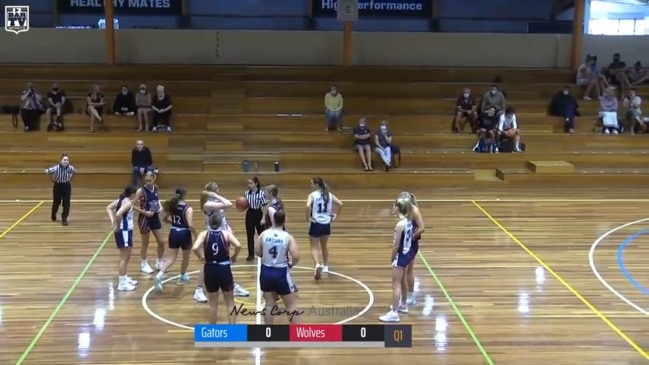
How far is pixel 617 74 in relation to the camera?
826 inches

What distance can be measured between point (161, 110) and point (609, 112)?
36.5 feet

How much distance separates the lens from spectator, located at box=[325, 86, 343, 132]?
18.1m

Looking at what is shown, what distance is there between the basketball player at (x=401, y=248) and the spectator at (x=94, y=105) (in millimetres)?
11778

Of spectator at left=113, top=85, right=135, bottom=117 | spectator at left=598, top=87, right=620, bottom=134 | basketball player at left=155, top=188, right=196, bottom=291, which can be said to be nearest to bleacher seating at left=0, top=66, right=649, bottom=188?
spectator at left=113, top=85, right=135, bottom=117

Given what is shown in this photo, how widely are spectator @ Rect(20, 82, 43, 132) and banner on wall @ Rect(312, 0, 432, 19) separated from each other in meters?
8.99

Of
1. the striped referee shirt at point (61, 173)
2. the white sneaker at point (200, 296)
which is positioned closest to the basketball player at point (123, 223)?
the white sneaker at point (200, 296)

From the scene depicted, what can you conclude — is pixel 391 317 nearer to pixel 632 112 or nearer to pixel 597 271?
pixel 597 271

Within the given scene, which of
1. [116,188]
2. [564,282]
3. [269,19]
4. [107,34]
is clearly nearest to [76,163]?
[116,188]

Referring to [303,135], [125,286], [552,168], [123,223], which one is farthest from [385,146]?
[123,223]

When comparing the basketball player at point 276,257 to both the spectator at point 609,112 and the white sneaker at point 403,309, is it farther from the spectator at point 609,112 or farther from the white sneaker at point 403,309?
the spectator at point 609,112

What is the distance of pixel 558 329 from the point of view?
26.3 ft

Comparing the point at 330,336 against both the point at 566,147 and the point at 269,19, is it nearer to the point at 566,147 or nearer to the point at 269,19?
the point at 566,147

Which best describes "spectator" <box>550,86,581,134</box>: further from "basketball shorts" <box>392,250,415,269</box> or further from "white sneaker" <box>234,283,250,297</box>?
"white sneaker" <box>234,283,250,297</box>

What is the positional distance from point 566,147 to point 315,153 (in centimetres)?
620
